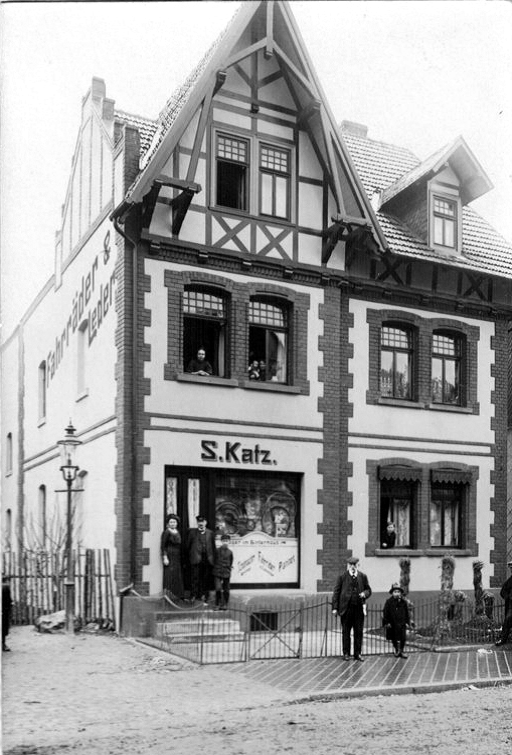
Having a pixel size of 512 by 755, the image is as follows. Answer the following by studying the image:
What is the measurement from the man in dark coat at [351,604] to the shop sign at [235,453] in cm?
297

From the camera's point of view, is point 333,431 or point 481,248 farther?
point 481,248

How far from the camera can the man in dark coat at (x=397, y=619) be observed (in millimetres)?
14961

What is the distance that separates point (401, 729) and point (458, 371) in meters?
11.7

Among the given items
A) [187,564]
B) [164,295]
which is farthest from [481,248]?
[187,564]

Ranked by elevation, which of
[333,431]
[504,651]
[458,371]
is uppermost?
[458,371]

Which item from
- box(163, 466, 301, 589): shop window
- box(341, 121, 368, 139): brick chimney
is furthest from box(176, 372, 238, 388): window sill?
box(341, 121, 368, 139): brick chimney

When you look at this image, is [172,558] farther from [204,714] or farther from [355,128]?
[355,128]

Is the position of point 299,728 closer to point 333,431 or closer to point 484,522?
point 333,431

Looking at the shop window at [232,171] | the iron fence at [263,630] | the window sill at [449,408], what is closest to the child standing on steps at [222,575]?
the iron fence at [263,630]

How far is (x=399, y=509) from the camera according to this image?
19438mm

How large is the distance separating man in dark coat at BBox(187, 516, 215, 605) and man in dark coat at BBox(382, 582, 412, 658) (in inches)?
130

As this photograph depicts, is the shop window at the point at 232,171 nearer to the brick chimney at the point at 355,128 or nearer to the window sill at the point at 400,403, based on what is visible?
the window sill at the point at 400,403

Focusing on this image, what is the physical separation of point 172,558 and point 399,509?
5.69 m

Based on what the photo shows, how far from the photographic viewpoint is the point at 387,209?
2058cm
